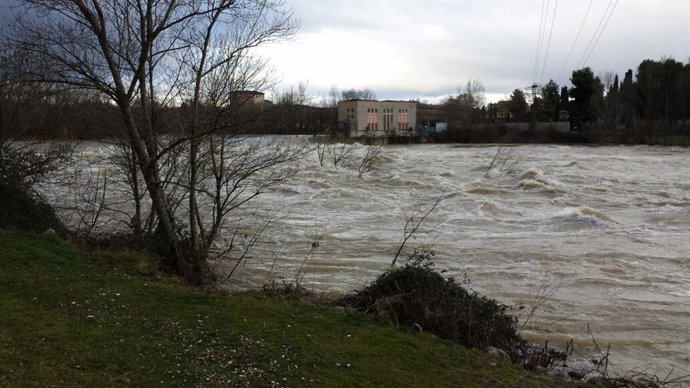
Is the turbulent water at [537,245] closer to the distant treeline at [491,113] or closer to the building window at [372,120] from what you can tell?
the distant treeline at [491,113]

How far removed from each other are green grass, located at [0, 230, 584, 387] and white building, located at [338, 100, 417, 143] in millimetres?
96971

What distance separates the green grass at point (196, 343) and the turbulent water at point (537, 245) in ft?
9.37

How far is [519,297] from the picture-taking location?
9742 mm

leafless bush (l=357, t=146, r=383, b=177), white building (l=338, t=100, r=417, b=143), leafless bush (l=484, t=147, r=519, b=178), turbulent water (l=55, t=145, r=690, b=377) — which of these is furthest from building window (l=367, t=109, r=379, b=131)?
turbulent water (l=55, t=145, r=690, b=377)

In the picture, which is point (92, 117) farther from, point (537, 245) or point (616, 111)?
point (616, 111)

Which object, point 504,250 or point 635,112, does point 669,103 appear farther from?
point 504,250

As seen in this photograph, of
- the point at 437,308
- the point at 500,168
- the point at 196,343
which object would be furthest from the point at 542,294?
the point at 500,168

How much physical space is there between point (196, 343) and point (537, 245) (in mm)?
11072

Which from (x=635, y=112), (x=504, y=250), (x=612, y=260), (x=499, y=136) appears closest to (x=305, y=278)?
(x=504, y=250)

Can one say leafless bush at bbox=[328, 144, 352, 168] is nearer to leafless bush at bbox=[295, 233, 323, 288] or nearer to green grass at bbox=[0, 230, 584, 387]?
leafless bush at bbox=[295, 233, 323, 288]

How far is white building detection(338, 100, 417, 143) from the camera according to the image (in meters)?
108

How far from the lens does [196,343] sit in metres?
4.84

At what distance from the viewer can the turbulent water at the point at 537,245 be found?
8.50 metres

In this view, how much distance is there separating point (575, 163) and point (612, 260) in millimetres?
26647
